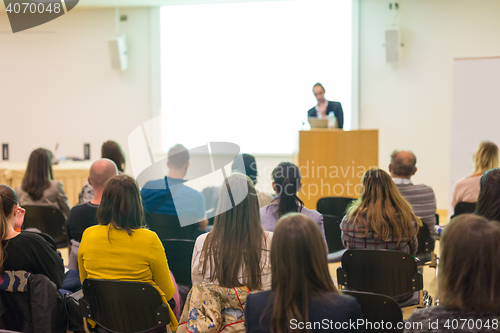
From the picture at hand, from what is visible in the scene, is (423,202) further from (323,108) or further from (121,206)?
(323,108)

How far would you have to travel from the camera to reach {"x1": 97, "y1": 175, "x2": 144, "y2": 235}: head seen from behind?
2033 mm

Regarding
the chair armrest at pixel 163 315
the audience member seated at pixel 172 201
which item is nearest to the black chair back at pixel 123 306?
the chair armrest at pixel 163 315

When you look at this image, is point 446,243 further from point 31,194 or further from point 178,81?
point 178,81

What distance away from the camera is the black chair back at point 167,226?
3.12 meters

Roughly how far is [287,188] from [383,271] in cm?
77

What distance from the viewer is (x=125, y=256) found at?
202 centimetres

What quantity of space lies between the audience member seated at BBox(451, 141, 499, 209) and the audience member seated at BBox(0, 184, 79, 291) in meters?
2.96

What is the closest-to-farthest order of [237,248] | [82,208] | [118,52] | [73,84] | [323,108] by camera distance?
1. [237,248]
2. [82,208]
3. [323,108]
4. [118,52]
5. [73,84]

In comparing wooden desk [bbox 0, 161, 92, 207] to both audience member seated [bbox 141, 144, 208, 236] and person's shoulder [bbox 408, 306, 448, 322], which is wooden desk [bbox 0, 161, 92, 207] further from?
person's shoulder [bbox 408, 306, 448, 322]

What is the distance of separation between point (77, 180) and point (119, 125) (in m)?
1.92

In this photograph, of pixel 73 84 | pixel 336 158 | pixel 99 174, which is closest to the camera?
pixel 99 174

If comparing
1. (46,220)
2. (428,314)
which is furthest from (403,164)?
(46,220)

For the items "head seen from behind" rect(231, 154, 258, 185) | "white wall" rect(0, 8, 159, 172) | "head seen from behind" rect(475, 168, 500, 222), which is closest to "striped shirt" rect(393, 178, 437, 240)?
"head seen from behind" rect(475, 168, 500, 222)

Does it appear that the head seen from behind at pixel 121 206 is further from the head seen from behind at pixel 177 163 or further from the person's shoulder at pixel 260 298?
the head seen from behind at pixel 177 163
